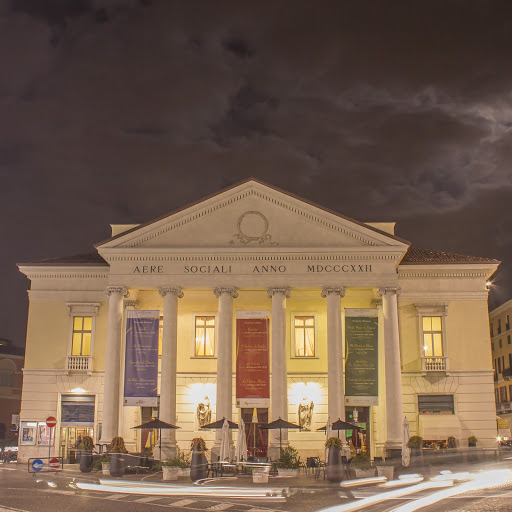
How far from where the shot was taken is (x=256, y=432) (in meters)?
37.8

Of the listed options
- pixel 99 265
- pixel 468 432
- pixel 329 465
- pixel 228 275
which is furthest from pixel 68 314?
pixel 468 432

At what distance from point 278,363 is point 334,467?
795cm

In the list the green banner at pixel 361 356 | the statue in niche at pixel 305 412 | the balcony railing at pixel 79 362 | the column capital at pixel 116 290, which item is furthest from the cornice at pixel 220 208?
the statue in niche at pixel 305 412

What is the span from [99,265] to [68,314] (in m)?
3.37

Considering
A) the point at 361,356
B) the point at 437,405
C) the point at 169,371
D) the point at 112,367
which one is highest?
the point at 361,356

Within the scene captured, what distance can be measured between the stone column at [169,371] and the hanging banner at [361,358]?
29.2ft

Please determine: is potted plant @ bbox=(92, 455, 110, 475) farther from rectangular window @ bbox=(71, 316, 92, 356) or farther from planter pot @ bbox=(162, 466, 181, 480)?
rectangular window @ bbox=(71, 316, 92, 356)

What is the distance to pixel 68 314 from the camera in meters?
38.2

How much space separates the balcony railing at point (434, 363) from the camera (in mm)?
36781

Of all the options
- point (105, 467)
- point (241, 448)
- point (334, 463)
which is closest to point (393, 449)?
point (334, 463)

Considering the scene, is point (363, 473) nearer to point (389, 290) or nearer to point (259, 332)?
point (259, 332)

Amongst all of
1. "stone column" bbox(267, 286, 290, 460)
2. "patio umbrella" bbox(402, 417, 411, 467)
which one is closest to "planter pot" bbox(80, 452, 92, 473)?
"stone column" bbox(267, 286, 290, 460)

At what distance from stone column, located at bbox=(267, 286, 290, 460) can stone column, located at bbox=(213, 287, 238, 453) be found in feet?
7.12

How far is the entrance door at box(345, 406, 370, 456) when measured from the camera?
122ft
